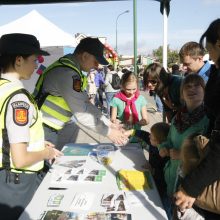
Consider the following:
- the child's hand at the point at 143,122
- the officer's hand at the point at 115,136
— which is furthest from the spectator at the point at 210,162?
the child's hand at the point at 143,122

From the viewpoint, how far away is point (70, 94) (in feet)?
7.48

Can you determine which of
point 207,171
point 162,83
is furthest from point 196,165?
point 162,83

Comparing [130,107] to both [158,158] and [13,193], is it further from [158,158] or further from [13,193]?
[13,193]

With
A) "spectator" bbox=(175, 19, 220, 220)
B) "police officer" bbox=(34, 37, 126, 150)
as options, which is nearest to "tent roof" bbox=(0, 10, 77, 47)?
"police officer" bbox=(34, 37, 126, 150)

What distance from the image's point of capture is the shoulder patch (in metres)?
1.41

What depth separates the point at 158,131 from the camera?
2.30 metres

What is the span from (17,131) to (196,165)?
2.54ft

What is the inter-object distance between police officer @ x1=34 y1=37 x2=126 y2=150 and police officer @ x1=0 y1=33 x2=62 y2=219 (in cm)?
62

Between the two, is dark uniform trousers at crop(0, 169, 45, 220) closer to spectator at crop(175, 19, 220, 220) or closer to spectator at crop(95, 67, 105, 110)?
spectator at crop(175, 19, 220, 220)

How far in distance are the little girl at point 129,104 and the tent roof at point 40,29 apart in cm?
356

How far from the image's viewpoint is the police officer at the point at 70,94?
7.53 feet

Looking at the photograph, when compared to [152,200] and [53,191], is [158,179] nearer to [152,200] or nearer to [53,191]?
[152,200]

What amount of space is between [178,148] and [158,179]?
14.5 inches

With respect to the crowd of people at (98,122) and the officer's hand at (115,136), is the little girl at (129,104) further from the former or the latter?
the officer's hand at (115,136)
